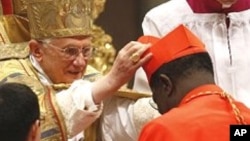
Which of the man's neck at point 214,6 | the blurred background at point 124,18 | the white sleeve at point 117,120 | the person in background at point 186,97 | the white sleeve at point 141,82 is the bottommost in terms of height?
the blurred background at point 124,18

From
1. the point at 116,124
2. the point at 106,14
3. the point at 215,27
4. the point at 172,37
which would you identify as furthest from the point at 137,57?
the point at 106,14

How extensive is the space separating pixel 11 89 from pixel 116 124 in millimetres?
771

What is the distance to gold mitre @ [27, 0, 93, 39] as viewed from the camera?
112 inches

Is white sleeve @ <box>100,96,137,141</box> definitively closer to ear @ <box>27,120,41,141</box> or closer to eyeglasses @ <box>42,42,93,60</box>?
eyeglasses @ <box>42,42,93,60</box>

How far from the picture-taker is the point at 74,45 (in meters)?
2.79

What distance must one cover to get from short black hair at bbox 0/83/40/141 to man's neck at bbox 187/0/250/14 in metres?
1.04

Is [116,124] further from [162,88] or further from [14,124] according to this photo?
[14,124]

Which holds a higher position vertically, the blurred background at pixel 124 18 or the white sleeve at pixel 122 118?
the white sleeve at pixel 122 118

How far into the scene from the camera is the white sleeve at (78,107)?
8.82 ft

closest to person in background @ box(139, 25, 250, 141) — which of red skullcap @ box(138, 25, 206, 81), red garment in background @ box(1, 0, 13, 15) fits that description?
red skullcap @ box(138, 25, 206, 81)

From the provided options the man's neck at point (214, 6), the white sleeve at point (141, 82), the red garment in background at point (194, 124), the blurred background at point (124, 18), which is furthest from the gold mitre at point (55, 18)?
the blurred background at point (124, 18)

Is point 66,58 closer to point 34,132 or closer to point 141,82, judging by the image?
point 141,82

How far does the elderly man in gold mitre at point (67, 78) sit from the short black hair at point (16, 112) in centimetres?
57

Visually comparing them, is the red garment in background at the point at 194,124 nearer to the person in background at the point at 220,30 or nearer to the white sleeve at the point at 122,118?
the white sleeve at the point at 122,118
